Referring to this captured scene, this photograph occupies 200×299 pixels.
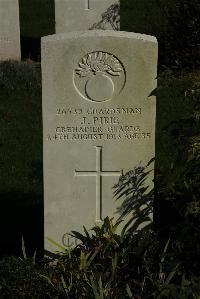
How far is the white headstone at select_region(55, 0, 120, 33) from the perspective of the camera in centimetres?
1074

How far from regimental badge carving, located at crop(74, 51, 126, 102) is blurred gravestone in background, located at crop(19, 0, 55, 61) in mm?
7353

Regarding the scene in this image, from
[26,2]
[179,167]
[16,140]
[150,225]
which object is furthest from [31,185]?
[26,2]

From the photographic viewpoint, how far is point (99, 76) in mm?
4723

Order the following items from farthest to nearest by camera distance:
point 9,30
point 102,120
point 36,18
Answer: point 36,18
point 9,30
point 102,120

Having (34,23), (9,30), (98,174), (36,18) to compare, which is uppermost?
(36,18)

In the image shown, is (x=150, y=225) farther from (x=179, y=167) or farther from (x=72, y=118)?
(x=72, y=118)

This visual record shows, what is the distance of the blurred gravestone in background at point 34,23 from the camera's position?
→ 12.6m

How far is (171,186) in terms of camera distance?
15.1 ft

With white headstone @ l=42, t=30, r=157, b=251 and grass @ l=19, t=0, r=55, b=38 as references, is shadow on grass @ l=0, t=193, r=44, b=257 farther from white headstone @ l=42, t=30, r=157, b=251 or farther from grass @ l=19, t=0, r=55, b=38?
grass @ l=19, t=0, r=55, b=38

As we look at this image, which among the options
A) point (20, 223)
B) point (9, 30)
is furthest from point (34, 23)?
point (20, 223)

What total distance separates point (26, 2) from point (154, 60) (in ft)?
38.6

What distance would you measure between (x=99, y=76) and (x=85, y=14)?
634cm

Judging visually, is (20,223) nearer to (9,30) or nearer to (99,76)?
(99,76)

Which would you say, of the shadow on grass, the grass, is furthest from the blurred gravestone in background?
the shadow on grass
